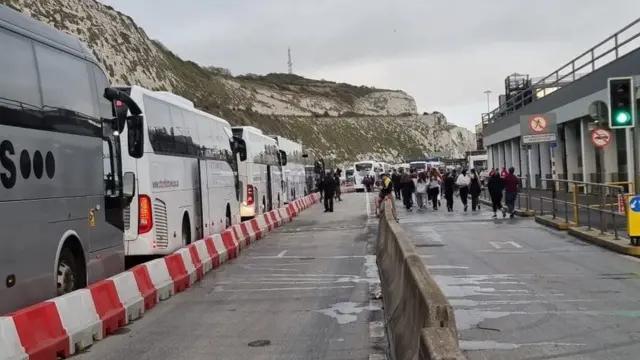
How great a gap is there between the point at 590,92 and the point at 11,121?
92.5ft

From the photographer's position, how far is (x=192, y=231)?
55.6 feet

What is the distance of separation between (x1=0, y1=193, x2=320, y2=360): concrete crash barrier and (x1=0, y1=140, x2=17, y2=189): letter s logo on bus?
1332mm

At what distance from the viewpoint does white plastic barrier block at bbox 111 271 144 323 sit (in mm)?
9367

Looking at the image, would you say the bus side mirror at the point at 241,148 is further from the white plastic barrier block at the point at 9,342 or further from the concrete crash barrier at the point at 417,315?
the white plastic barrier block at the point at 9,342

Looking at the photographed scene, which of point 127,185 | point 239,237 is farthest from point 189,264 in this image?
point 239,237

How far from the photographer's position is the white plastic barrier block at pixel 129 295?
30.7 feet

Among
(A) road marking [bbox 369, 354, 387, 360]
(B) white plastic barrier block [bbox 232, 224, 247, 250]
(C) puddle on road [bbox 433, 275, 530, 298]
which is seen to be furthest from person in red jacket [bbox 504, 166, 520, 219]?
(A) road marking [bbox 369, 354, 387, 360]

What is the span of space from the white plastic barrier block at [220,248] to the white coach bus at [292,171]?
20778 mm

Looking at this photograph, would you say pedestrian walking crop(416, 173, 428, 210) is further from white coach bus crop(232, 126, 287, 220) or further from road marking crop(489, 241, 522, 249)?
road marking crop(489, 241, 522, 249)

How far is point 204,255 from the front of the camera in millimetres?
14523

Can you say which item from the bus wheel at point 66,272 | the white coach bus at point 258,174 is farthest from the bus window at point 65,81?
the white coach bus at point 258,174

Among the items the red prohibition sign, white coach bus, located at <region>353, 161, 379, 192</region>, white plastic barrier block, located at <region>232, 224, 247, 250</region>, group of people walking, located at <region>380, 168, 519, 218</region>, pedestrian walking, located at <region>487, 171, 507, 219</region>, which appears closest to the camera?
white plastic barrier block, located at <region>232, 224, 247, 250</region>

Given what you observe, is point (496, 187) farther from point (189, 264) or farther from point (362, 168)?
point (362, 168)

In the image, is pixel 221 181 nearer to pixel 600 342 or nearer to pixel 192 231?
pixel 192 231
